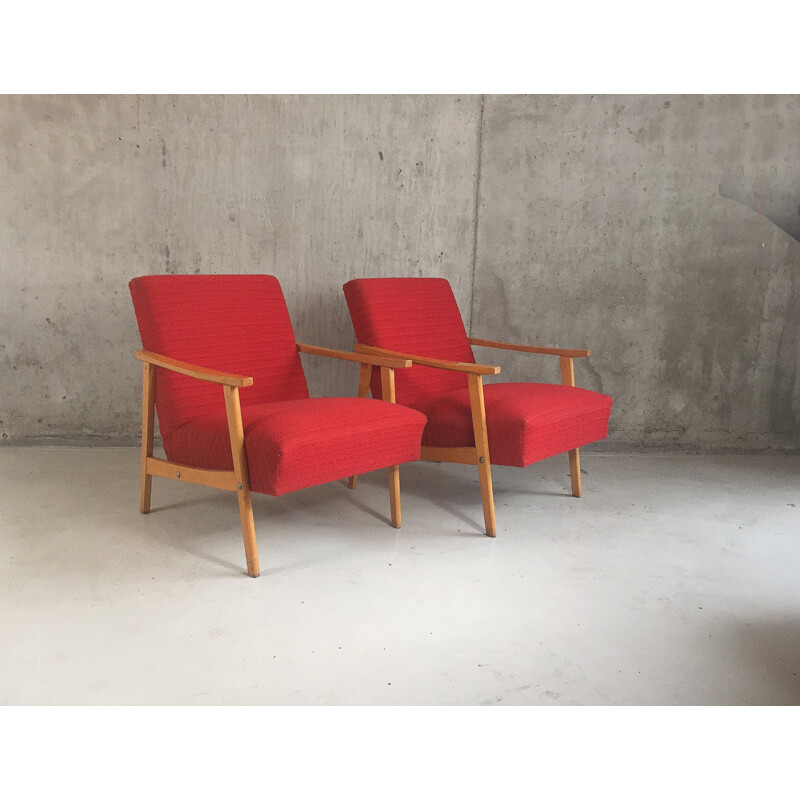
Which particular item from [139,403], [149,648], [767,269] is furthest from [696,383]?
[149,648]

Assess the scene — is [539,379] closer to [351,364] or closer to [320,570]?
[351,364]

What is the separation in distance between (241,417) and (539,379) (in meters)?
2.20

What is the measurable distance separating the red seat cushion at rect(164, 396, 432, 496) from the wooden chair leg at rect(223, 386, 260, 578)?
23mm

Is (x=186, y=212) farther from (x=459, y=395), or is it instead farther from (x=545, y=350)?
(x=545, y=350)

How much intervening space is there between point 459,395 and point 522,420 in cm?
41

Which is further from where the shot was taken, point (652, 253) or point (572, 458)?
point (652, 253)

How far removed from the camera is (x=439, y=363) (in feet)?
10.1

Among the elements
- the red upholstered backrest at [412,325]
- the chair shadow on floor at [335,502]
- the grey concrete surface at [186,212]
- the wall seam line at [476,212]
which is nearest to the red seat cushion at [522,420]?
the red upholstered backrest at [412,325]

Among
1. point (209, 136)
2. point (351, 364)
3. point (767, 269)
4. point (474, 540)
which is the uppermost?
point (209, 136)

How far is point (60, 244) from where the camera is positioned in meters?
4.09

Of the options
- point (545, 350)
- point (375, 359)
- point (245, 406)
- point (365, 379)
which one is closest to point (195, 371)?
point (245, 406)

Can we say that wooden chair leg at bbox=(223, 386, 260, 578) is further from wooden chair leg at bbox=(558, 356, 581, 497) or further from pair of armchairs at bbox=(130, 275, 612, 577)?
wooden chair leg at bbox=(558, 356, 581, 497)

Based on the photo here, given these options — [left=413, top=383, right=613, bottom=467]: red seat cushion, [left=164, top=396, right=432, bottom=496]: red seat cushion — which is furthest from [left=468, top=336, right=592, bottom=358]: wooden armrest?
[left=164, top=396, right=432, bottom=496]: red seat cushion

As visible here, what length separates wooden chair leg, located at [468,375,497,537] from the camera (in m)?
2.96
